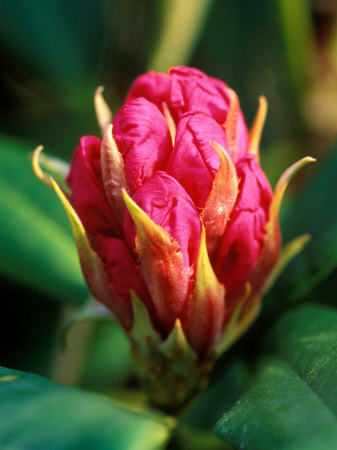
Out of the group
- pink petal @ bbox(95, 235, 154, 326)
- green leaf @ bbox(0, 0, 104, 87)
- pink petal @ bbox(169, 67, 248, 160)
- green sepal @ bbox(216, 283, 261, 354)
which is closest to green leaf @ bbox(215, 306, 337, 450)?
green sepal @ bbox(216, 283, 261, 354)

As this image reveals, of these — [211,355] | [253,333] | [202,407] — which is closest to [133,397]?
[202,407]

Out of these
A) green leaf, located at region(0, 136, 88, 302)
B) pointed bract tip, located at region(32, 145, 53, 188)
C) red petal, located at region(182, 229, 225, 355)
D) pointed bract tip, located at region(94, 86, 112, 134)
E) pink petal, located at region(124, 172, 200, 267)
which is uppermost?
pointed bract tip, located at region(94, 86, 112, 134)

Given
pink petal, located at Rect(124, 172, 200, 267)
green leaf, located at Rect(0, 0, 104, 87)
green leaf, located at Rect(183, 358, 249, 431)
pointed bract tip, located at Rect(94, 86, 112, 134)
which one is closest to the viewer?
pink petal, located at Rect(124, 172, 200, 267)

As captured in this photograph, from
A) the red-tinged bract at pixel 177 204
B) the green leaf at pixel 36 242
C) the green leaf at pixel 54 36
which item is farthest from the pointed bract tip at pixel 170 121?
the green leaf at pixel 54 36

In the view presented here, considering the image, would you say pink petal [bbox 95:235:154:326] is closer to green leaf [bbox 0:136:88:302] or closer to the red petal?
the red petal

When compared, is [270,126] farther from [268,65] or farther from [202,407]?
[202,407]

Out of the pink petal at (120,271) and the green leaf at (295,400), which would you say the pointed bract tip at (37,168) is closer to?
the pink petal at (120,271)
